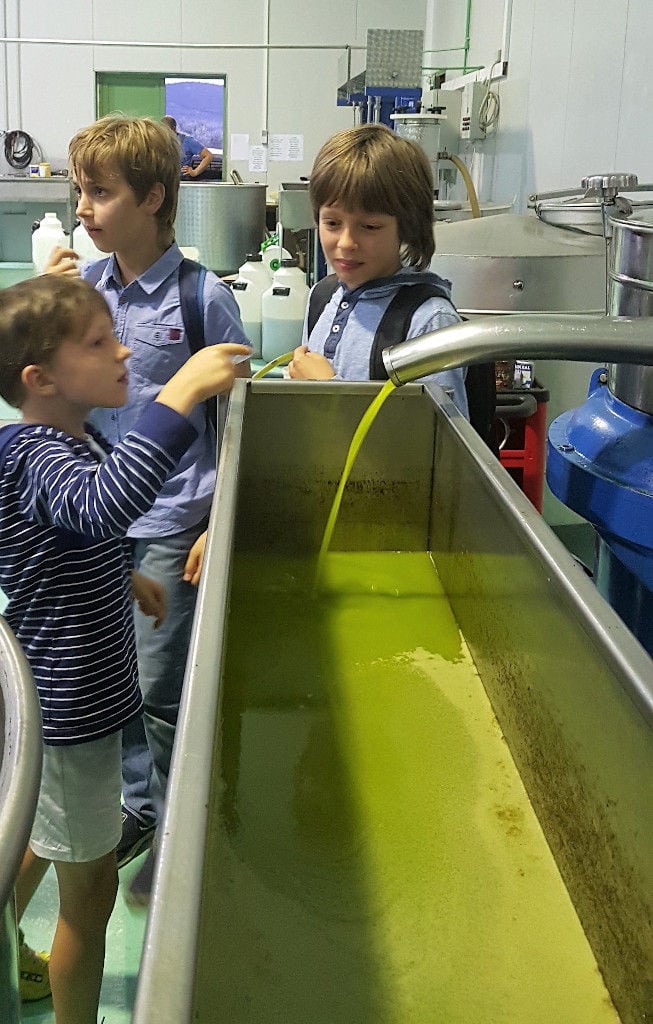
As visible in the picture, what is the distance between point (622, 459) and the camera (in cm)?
104

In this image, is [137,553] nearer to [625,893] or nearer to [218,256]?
[625,893]

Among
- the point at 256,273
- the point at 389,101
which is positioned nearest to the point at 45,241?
the point at 256,273

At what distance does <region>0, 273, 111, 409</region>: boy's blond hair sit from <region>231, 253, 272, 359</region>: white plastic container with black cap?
1934 mm

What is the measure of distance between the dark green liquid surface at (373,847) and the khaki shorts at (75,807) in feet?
0.58

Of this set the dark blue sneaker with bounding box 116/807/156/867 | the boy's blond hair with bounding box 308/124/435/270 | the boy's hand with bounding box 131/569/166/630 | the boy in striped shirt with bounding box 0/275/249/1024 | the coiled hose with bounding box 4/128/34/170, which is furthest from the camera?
the coiled hose with bounding box 4/128/34/170

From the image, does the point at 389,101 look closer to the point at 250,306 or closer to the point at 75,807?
the point at 250,306

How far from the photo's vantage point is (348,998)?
2.59ft

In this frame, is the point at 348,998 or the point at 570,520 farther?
the point at 570,520

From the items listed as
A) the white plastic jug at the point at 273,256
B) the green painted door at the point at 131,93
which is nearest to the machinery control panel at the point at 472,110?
the white plastic jug at the point at 273,256

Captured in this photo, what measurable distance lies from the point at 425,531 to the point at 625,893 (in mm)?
881

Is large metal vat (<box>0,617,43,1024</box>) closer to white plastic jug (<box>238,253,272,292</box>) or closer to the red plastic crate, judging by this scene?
the red plastic crate

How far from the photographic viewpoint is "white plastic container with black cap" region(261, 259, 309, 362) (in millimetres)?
2949

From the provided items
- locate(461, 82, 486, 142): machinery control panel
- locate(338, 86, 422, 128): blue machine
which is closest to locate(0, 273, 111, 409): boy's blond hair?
locate(338, 86, 422, 128): blue machine

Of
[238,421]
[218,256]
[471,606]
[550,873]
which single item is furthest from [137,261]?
[218,256]
